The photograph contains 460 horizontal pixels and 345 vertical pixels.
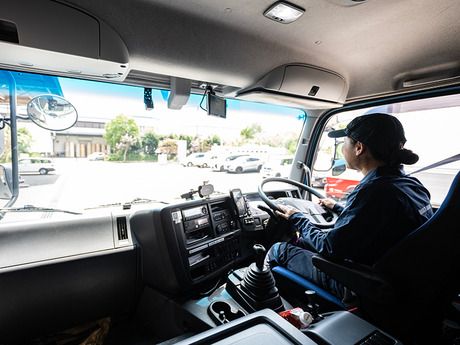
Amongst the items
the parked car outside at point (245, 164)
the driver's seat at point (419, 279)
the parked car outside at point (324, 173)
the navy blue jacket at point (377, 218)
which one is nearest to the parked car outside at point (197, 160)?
the parked car outside at point (245, 164)

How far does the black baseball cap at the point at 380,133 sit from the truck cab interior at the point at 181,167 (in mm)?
425

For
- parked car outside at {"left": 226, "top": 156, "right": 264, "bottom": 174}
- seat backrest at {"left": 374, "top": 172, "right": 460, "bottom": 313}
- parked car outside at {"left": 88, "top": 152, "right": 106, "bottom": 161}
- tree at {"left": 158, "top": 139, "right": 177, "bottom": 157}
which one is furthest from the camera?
parked car outside at {"left": 226, "top": 156, "right": 264, "bottom": 174}

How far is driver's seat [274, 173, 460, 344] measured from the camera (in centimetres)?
119

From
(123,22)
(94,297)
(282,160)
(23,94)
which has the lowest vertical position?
(94,297)

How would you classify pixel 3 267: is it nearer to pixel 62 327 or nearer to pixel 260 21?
pixel 62 327

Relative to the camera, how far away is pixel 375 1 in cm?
140

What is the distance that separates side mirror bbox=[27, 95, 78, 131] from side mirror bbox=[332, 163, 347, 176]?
8.39 feet

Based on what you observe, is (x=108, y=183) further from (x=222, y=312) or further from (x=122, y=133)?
(x=222, y=312)

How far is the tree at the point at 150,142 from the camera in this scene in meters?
1.99

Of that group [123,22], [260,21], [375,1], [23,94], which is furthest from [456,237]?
[23,94]

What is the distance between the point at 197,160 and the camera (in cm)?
225

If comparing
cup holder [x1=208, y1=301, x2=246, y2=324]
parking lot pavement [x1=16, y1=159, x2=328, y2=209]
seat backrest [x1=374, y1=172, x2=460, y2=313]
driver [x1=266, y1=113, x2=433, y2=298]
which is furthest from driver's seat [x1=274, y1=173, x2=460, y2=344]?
parking lot pavement [x1=16, y1=159, x2=328, y2=209]

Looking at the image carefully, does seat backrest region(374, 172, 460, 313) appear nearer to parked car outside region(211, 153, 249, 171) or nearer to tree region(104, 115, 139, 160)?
Answer: parked car outside region(211, 153, 249, 171)

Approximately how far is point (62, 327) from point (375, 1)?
255cm
